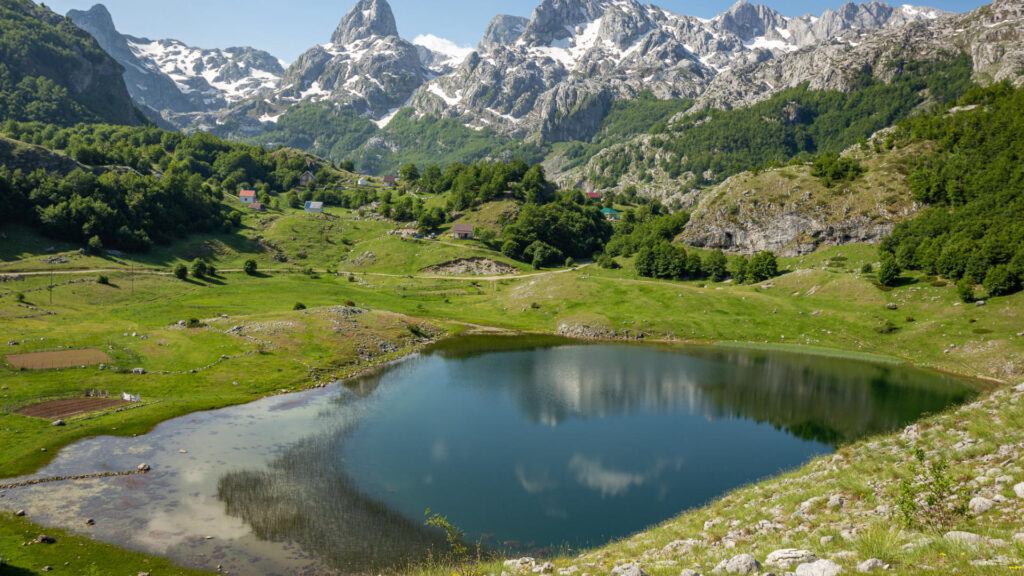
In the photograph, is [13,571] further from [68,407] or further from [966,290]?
[966,290]

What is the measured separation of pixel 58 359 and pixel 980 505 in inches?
3115

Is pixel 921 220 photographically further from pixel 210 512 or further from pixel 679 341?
pixel 210 512

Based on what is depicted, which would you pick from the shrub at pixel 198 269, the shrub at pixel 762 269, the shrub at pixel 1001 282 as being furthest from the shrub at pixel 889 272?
the shrub at pixel 198 269

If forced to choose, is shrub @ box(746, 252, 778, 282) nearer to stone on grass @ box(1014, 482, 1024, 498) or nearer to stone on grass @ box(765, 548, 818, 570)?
stone on grass @ box(1014, 482, 1024, 498)

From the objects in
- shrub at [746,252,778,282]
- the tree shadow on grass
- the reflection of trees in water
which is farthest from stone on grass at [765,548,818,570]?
shrub at [746,252,778,282]

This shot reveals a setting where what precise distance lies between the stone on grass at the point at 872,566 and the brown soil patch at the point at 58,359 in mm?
73043

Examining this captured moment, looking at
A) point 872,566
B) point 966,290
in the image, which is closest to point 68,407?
point 872,566

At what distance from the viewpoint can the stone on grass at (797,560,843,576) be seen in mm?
13539

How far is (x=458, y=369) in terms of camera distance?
75.4m

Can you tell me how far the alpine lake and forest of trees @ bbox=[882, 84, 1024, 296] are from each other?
3453 centimetres

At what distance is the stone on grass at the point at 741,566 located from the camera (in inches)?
624

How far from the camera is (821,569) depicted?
1377 centimetres

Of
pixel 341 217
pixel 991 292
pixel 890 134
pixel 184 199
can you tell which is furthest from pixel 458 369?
pixel 890 134

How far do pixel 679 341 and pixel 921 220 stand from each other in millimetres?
71896
